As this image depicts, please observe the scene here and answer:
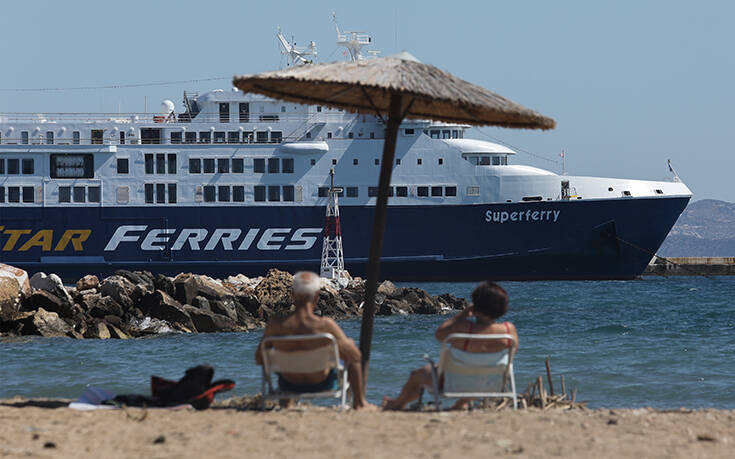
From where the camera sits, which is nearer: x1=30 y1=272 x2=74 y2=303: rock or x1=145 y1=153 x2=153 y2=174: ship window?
x1=30 y1=272 x2=74 y2=303: rock

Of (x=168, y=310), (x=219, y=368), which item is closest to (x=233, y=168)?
(x=168, y=310)

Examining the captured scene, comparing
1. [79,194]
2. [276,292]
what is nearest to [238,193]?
[79,194]

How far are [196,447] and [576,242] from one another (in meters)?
25.9

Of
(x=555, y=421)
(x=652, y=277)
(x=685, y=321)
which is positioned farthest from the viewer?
(x=652, y=277)

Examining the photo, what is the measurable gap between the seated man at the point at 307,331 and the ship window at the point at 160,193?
24826 mm

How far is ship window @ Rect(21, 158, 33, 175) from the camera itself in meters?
30.2

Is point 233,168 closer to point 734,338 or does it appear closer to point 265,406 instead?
point 734,338

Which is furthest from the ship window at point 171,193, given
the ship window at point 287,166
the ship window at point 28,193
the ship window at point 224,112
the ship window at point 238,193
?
the ship window at point 28,193

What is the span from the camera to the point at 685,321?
1888cm

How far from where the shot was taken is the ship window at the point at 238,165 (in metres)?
30.0

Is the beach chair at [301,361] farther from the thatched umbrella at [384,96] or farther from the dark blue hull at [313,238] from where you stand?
the dark blue hull at [313,238]

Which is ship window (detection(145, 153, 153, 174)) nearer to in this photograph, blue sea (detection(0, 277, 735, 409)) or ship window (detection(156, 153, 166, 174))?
ship window (detection(156, 153, 166, 174))

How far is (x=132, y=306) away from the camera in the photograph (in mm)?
16469

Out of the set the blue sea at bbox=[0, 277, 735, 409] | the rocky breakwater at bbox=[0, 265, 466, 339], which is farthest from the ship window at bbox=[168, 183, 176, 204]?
the blue sea at bbox=[0, 277, 735, 409]
